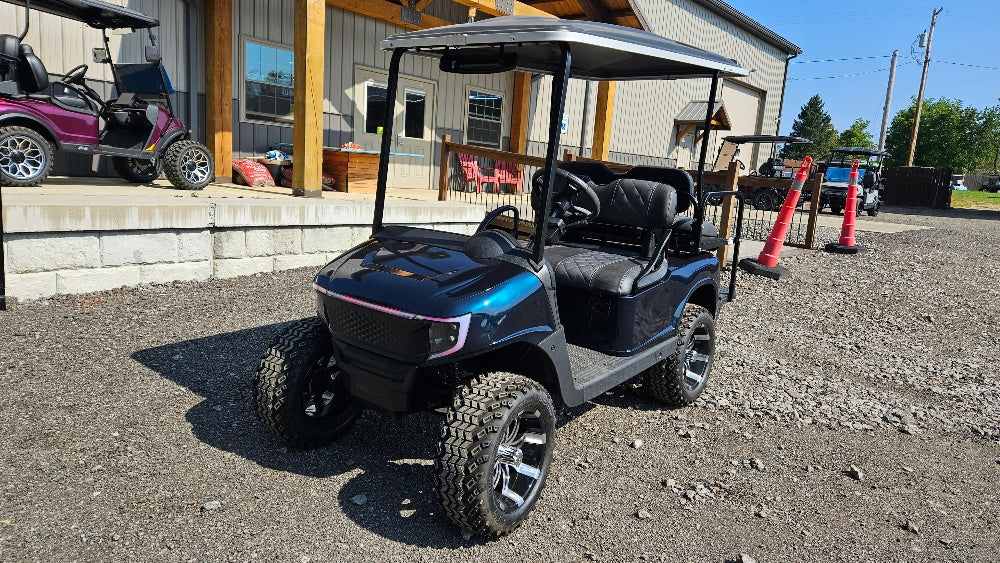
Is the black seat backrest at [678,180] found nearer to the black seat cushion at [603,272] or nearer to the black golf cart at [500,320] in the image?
the black golf cart at [500,320]

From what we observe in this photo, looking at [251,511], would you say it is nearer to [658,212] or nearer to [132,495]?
[132,495]

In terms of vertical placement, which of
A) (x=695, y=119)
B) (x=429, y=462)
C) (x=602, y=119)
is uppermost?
(x=695, y=119)

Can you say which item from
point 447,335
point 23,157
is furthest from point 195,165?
point 447,335

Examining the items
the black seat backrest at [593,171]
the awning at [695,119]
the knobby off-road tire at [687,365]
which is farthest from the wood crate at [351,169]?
the awning at [695,119]

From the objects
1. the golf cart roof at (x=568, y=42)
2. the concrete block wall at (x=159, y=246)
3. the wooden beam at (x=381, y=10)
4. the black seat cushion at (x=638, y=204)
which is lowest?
the concrete block wall at (x=159, y=246)

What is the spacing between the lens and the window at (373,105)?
1195 centimetres

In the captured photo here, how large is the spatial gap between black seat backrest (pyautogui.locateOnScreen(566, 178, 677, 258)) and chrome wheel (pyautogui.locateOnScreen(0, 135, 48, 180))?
5566 mm

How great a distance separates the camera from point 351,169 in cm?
1002

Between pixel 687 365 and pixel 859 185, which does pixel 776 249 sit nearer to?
pixel 687 365

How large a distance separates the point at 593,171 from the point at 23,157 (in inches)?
224

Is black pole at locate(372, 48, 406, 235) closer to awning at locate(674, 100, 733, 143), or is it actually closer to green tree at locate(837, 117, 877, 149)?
awning at locate(674, 100, 733, 143)

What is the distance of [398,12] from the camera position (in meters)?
11.4

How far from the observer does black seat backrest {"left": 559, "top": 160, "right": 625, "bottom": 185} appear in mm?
4449

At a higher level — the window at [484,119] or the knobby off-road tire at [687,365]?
the window at [484,119]
